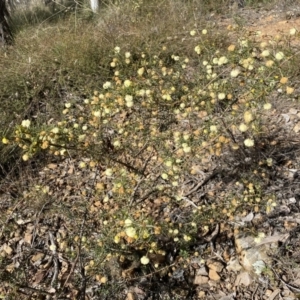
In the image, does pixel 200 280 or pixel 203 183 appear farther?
pixel 203 183

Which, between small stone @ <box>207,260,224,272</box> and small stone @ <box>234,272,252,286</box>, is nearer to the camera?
small stone @ <box>234,272,252,286</box>

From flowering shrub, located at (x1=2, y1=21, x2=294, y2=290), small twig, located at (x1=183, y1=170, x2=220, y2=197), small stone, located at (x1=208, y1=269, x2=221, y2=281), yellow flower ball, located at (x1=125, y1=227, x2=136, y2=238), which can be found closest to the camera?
yellow flower ball, located at (x1=125, y1=227, x2=136, y2=238)

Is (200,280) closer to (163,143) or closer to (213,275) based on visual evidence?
(213,275)

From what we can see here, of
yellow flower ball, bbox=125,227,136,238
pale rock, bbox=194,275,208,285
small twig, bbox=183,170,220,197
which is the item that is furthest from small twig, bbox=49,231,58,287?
small twig, bbox=183,170,220,197

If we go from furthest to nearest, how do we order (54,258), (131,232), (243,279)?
(54,258) → (243,279) → (131,232)

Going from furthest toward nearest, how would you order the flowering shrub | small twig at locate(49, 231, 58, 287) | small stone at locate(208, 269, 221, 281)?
small twig at locate(49, 231, 58, 287) < small stone at locate(208, 269, 221, 281) < the flowering shrub

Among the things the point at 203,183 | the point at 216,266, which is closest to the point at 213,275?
the point at 216,266

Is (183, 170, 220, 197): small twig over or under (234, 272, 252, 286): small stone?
over

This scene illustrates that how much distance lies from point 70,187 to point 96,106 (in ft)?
2.76

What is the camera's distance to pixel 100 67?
12.3ft

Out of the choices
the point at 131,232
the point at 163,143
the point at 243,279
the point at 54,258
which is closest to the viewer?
the point at 131,232

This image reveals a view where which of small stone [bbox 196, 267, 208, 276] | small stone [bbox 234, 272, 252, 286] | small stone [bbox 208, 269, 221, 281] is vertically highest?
small stone [bbox 196, 267, 208, 276]

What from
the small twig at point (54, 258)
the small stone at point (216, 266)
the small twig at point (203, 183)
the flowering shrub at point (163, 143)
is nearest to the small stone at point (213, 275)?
the small stone at point (216, 266)

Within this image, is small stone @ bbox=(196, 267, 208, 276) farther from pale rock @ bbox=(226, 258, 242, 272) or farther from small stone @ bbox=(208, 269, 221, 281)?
pale rock @ bbox=(226, 258, 242, 272)
